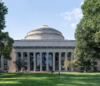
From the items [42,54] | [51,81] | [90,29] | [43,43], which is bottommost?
[51,81]

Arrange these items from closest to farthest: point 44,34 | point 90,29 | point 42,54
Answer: point 90,29, point 42,54, point 44,34

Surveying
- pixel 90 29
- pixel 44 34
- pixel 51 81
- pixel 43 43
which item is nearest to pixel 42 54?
pixel 43 43

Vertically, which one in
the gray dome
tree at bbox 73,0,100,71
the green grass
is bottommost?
the green grass

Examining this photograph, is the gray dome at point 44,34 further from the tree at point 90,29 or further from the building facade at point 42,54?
the tree at point 90,29

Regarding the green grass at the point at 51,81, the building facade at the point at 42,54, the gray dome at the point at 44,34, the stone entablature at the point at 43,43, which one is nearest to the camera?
the green grass at the point at 51,81

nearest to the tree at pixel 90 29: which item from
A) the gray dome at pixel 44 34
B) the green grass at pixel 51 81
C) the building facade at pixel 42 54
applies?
the green grass at pixel 51 81

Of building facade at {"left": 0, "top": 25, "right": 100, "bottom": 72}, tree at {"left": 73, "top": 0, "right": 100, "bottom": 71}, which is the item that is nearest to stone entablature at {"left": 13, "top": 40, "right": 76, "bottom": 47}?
building facade at {"left": 0, "top": 25, "right": 100, "bottom": 72}

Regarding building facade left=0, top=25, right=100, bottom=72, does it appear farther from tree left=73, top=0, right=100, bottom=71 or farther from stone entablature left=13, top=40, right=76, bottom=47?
tree left=73, top=0, right=100, bottom=71

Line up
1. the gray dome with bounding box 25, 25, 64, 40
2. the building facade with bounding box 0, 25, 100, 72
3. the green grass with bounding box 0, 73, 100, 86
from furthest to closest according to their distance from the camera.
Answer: the gray dome with bounding box 25, 25, 64, 40 < the building facade with bounding box 0, 25, 100, 72 < the green grass with bounding box 0, 73, 100, 86

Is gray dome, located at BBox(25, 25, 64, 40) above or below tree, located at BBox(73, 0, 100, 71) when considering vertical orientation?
above

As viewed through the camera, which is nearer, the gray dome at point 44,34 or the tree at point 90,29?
the tree at point 90,29

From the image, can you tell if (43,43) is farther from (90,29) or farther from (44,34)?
(90,29)

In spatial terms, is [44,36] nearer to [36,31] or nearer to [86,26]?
[36,31]

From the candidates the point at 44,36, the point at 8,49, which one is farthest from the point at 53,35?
the point at 8,49
